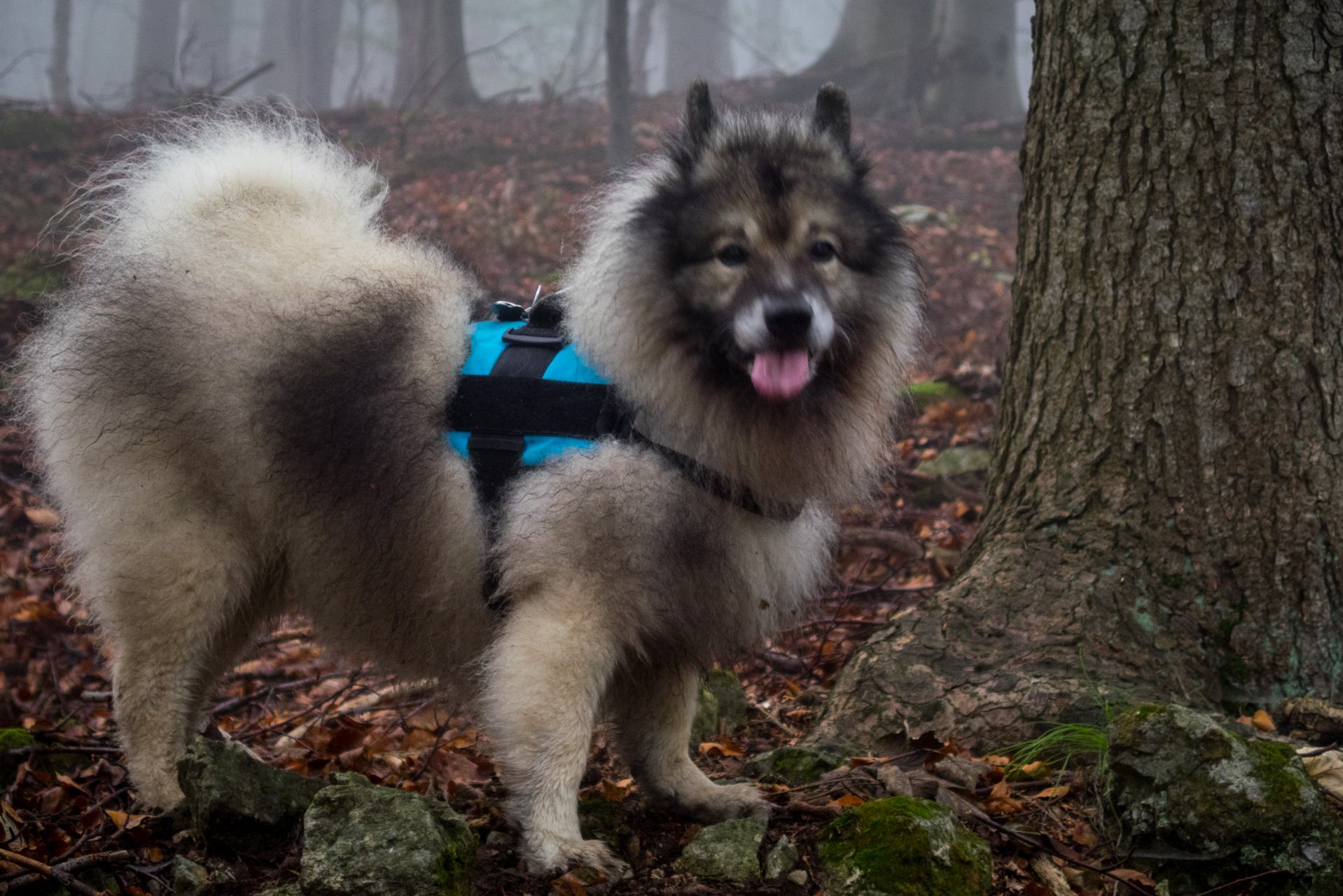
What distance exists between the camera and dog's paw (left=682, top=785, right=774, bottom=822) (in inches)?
115

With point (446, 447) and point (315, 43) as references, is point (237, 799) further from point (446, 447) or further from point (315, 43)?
point (315, 43)

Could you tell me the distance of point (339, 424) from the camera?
297 cm

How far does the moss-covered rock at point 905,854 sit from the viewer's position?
2.33 meters

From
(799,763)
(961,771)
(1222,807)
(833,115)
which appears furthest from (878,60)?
(1222,807)

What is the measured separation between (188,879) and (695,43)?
96.9 ft

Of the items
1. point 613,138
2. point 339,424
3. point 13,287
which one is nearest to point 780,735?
point 339,424

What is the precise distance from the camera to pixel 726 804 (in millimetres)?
2994

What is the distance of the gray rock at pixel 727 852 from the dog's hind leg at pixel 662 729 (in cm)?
43

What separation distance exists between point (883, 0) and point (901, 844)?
56.3 ft

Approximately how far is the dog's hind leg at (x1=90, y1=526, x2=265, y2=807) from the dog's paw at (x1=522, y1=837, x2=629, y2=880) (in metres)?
1.34

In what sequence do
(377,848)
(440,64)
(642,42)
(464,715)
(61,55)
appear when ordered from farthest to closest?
(642,42) < (61,55) < (440,64) < (464,715) < (377,848)

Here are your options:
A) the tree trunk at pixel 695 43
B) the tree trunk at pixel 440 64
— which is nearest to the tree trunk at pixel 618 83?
the tree trunk at pixel 440 64

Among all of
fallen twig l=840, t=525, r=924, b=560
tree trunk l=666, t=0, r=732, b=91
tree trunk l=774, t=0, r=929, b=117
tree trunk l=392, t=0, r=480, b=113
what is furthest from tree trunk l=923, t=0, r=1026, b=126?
tree trunk l=666, t=0, r=732, b=91

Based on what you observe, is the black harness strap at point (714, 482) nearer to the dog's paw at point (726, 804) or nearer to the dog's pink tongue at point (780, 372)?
the dog's pink tongue at point (780, 372)
